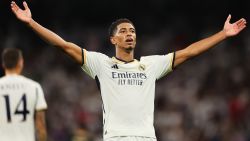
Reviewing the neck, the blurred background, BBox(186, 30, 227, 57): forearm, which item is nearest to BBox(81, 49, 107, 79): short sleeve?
the neck

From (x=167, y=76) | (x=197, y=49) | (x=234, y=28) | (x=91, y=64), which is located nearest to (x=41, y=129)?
(x=91, y=64)

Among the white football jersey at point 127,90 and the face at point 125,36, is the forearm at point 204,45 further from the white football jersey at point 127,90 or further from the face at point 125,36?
the face at point 125,36

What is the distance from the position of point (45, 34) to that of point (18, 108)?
Result: 1.04m

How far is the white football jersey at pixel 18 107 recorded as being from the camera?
7988 millimetres

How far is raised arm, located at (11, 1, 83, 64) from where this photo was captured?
7371 mm

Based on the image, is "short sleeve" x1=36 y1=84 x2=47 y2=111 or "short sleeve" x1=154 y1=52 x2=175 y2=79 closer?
"short sleeve" x1=154 y1=52 x2=175 y2=79

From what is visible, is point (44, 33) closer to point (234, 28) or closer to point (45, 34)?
point (45, 34)

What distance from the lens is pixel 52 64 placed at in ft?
55.5

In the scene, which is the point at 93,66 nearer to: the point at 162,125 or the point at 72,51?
the point at 72,51

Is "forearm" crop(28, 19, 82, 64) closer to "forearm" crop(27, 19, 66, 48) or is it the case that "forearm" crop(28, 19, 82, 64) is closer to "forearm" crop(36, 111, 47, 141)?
"forearm" crop(27, 19, 66, 48)

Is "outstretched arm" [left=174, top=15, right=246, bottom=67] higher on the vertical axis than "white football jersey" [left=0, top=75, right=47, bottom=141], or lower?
higher

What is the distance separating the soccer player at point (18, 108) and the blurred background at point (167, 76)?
→ 5050mm

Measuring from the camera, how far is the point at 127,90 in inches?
296

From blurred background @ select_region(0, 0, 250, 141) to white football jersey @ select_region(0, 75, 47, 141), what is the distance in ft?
16.6
